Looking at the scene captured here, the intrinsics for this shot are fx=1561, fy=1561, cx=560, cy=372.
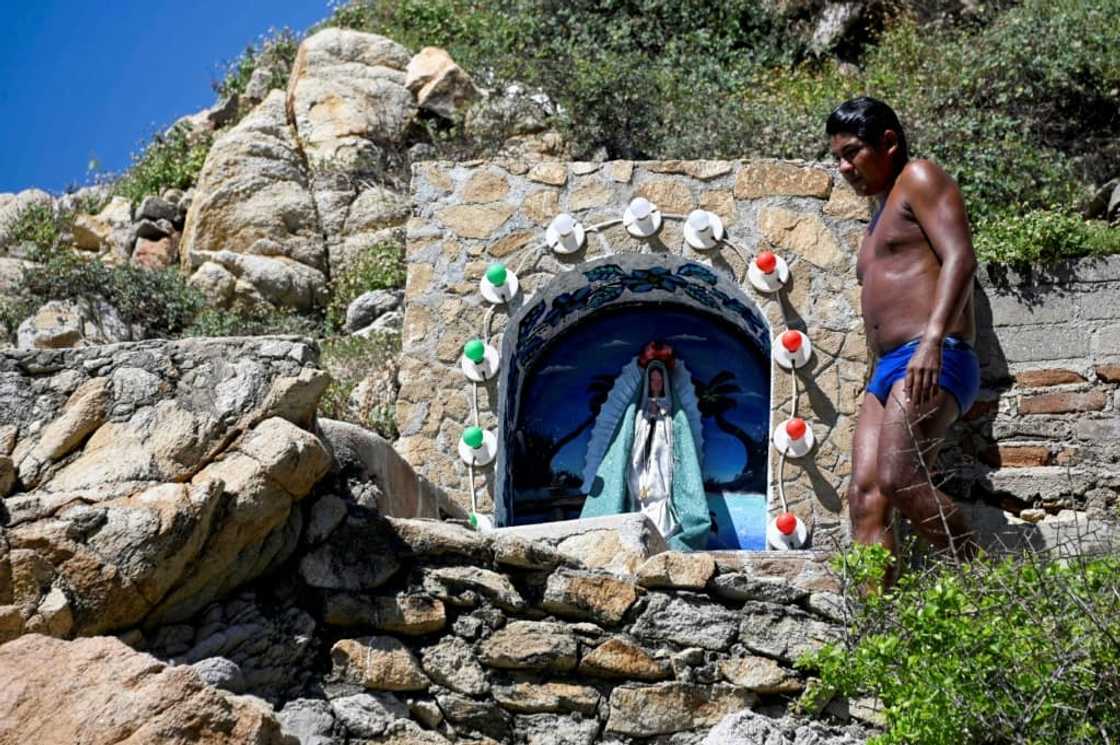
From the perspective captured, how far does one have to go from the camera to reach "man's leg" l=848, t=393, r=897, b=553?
225 inches

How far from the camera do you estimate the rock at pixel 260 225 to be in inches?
511

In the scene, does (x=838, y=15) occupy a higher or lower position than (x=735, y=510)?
higher

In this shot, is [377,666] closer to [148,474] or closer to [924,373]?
[148,474]

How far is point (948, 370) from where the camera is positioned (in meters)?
5.93

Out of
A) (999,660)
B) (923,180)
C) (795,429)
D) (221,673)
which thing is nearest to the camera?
(999,660)

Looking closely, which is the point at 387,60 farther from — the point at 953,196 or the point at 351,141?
the point at 953,196

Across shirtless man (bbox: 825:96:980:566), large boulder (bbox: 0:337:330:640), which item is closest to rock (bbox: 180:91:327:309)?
shirtless man (bbox: 825:96:980:566)

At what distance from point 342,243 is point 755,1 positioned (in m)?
5.62

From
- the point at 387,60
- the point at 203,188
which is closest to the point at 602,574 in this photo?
the point at 203,188

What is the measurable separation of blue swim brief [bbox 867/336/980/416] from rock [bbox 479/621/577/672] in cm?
182

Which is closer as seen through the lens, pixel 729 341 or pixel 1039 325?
pixel 1039 325

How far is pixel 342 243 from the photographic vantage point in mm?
13406

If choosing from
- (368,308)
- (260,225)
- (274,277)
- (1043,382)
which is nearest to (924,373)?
(1043,382)

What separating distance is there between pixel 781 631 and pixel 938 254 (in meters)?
1.86
